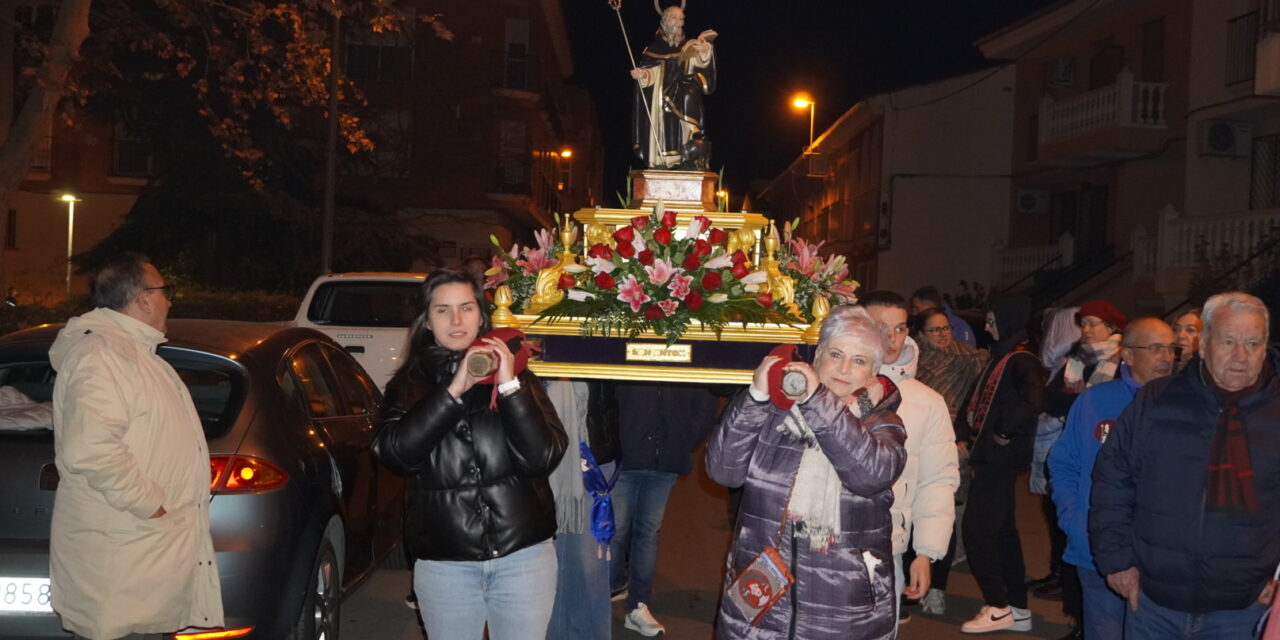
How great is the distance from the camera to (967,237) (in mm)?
31984

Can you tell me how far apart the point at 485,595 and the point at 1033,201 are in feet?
85.9

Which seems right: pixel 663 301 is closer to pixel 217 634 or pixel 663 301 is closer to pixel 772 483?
pixel 772 483

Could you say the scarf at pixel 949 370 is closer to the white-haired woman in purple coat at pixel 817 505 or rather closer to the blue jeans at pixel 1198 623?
the blue jeans at pixel 1198 623

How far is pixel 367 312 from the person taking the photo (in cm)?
1095

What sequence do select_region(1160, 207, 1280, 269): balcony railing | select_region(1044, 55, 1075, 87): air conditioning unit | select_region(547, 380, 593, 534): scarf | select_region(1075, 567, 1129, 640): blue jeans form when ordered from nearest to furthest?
select_region(547, 380, 593, 534): scarf, select_region(1075, 567, 1129, 640): blue jeans, select_region(1160, 207, 1280, 269): balcony railing, select_region(1044, 55, 1075, 87): air conditioning unit

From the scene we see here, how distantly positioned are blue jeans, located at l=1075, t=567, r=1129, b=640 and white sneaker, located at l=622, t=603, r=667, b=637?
258 cm

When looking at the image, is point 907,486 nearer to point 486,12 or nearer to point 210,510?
point 210,510

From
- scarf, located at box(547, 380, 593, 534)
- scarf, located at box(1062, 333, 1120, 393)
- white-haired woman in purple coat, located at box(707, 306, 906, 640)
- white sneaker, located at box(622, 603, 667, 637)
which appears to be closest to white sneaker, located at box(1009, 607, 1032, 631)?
scarf, located at box(1062, 333, 1120, 393)

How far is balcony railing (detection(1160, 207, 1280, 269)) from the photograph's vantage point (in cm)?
1730

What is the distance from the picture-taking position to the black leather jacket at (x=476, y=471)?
12.3 feet

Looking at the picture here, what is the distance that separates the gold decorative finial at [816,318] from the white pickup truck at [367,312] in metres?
6.34

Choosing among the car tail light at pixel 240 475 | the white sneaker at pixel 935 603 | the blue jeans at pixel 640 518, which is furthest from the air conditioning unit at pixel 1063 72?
the car tail light at pixel 240 475

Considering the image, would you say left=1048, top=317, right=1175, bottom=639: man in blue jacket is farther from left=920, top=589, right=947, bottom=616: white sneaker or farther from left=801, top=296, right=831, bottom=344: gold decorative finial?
left=920, top=589, right=947, bottom=616: white sneaker

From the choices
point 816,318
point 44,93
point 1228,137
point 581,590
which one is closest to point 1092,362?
point 816,318
